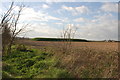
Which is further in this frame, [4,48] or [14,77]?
[4,48]

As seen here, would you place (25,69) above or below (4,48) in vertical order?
below

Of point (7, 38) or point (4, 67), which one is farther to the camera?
point (7, 38)

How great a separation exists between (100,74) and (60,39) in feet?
19.8

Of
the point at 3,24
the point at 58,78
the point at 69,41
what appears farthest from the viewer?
the point at 69,41

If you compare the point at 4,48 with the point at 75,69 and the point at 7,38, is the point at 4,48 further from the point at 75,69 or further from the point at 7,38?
the point at 75,69

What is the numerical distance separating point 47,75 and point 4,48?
6330 millimetres

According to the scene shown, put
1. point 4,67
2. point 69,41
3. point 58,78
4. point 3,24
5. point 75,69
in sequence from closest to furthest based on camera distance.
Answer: point 58,78 < point 75,69 < point 4,67 < point 3,24 < point 69,41

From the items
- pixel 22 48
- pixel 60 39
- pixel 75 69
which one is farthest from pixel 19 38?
pixel 75 69

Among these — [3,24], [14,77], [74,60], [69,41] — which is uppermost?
[3,24]

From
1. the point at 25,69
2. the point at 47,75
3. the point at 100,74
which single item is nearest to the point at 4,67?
the point at 25,69

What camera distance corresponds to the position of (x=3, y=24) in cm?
1034

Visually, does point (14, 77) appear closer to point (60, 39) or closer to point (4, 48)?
point (4, 48)

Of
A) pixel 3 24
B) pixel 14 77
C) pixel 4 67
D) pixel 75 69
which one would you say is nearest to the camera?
pixel 14 77

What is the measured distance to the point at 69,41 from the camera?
11180 mm
